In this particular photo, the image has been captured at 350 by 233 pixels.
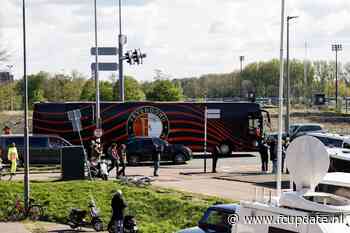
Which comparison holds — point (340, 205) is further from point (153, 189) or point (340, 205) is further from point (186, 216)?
point (153, 189)

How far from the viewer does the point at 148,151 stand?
37406 millimetres

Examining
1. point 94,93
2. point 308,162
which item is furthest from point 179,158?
point 94,93

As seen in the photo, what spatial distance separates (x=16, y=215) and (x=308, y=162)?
14.8 m

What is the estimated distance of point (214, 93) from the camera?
4951 inches

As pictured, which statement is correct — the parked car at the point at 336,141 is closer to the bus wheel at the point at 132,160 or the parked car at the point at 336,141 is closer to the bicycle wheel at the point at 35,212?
the bus wheel at the point at 132,160

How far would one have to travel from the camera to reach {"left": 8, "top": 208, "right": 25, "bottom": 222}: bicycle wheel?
24.0 metres

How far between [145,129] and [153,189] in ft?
51.2

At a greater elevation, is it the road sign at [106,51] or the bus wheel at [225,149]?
the road sign at [106,51]

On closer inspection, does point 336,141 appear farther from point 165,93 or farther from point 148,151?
point 165,93

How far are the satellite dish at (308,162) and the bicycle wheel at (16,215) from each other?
46.5 ft

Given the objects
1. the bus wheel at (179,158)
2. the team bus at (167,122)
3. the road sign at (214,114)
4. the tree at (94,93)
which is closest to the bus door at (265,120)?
the team bus at (167,122)

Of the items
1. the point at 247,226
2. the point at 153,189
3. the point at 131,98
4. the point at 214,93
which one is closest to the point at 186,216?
the point at 153,189

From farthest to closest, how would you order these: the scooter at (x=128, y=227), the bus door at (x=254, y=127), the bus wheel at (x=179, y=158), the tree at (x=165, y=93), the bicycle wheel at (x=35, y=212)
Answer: the tree at (x=165, y=93) → the bus door at (x=254, y=127) → the bus wheel at (x=179, y=158) → the bicycle wheel at (x=35, y=212) → the scooter at (x=128, y=227)

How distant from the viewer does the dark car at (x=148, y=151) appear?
37.4m
